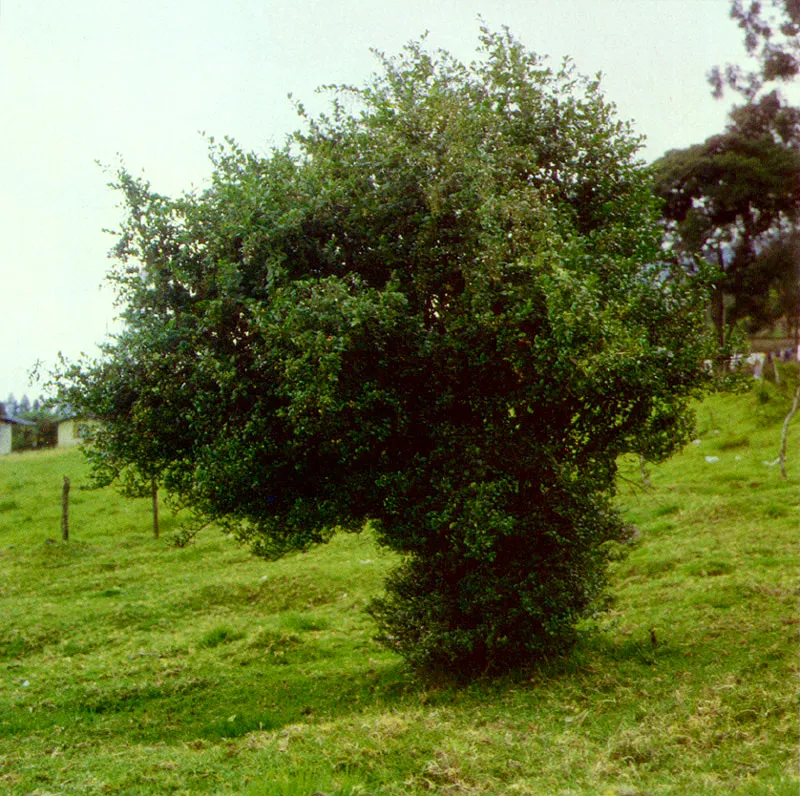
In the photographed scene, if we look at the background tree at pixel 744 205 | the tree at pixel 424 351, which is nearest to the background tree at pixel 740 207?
the background tree at pixel 744 205

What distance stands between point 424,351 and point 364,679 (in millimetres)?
6972

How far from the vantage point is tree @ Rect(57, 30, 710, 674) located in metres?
14.1

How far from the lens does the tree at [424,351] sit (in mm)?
14078

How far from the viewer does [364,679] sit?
17484 millimetres

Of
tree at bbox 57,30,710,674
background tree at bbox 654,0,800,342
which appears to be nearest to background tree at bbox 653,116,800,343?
background tree at bbox 654,0,800,342

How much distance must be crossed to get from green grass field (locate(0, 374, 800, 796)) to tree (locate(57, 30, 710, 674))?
1.93 m

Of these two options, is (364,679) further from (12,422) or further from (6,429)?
(12,422)

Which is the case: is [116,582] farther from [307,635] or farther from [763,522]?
[763,522]

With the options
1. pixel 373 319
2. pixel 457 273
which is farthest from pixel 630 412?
pixel 373 319

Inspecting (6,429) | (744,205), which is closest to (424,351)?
(744,205)

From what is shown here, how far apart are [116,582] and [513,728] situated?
17.8 m

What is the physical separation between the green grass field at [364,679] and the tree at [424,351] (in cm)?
193

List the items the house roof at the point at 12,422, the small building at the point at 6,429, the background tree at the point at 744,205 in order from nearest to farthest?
the background tree at the point at 744,205, the small building at the point at 6,429, the house roof at the point at 12,422

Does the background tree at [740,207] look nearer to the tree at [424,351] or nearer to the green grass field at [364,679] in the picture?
the green grass field at [364,679]
